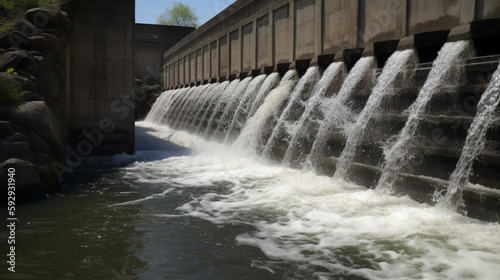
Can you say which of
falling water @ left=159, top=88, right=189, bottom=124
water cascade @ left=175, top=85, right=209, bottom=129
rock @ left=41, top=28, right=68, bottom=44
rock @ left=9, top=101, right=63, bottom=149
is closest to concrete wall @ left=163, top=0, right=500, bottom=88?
water cascade @ left=175, top=85, right=209, bottom=129

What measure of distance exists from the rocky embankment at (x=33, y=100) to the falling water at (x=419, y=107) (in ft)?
20.0

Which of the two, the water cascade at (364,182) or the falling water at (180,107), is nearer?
the water cascade at (364,182)

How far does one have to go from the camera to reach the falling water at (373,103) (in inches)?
324

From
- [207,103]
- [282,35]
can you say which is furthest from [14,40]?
[207,103]

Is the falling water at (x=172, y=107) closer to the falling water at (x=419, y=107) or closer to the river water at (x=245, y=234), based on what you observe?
the river water at (x=245, y=234)

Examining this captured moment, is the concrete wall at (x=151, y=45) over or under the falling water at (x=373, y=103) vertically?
over

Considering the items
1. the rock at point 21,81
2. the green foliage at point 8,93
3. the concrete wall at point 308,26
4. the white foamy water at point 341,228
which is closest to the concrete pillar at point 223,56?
the concrete wall at point 308,26

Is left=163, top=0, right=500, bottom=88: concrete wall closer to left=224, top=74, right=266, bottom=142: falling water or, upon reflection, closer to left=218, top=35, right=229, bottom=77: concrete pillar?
Result: left=218, top=35, right=229, bottom=77: concrete pillar

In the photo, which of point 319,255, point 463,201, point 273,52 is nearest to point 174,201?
point 319,255

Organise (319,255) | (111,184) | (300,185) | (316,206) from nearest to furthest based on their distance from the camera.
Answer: (319,255)
(316,206)
(300,185)
(111,184)

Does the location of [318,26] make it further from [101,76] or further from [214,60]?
[214,60]

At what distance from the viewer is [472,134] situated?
607 centimetres

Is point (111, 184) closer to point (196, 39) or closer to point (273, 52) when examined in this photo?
point (273, 52)

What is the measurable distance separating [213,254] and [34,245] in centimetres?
208
